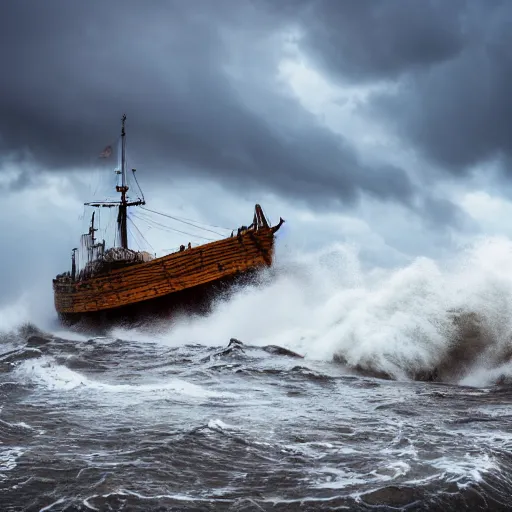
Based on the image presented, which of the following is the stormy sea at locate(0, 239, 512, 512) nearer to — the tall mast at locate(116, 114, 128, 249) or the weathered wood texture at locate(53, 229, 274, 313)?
the weathered wood texture at locate(53, 229, 274, 313)

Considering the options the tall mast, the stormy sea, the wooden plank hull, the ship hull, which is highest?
the tall mast

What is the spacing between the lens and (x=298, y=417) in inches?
300

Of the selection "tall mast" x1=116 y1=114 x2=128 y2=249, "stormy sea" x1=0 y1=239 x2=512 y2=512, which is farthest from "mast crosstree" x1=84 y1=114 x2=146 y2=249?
"stormy sea" x1=0 y1=239 x2=512 y2=512

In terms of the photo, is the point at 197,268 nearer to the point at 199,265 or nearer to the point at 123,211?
the point at 199,265

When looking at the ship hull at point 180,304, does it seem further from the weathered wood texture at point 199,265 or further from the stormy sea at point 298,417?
the stormy sea at point 298,417

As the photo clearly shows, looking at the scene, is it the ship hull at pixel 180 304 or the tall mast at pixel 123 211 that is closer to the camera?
the ship hull at pixel 180 304

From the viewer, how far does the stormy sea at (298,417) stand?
15.1ft

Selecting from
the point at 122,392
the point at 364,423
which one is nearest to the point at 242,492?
the point at 364,423

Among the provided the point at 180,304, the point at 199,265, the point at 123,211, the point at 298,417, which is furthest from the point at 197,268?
the point at 298,417

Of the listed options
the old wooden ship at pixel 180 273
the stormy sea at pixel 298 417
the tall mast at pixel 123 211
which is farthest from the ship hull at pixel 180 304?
the stormy sea at pixel 298 417

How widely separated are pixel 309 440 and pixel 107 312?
1085 inches

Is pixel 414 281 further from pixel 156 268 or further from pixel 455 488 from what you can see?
pixel 156 268

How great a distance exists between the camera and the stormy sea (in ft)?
15.1

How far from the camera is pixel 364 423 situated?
23.8ft
